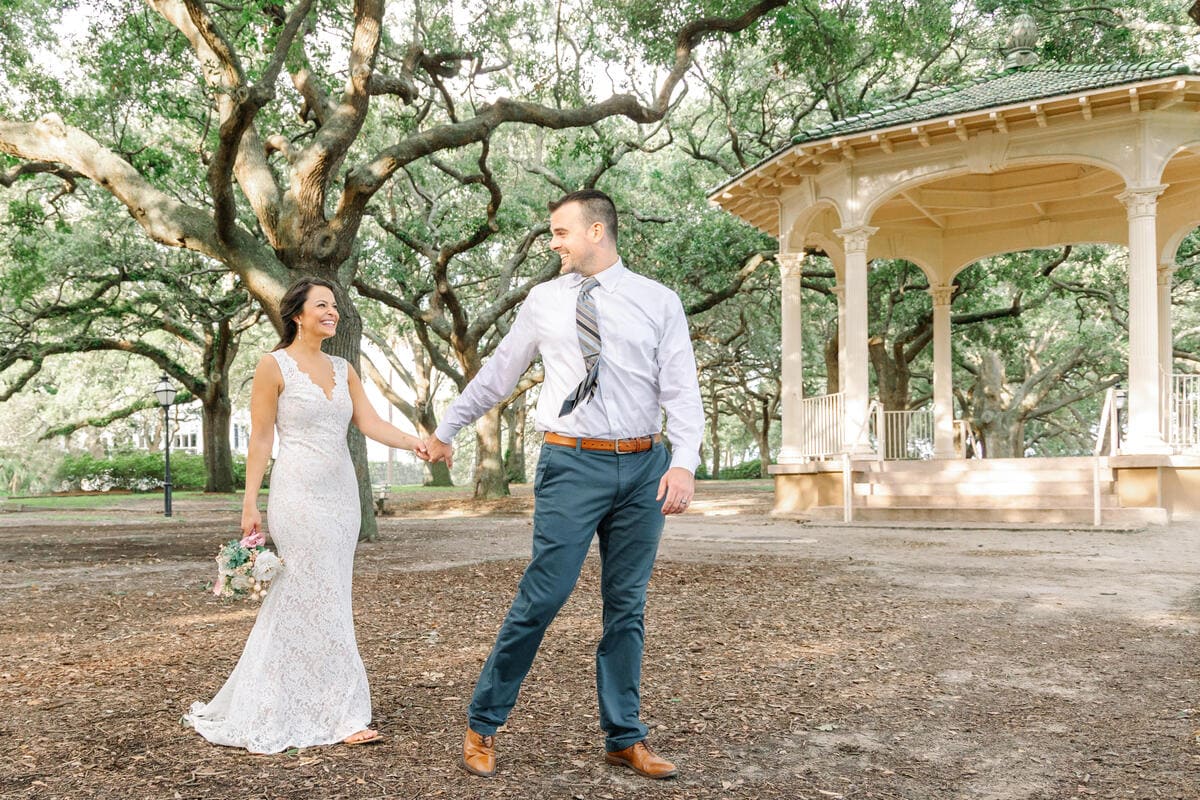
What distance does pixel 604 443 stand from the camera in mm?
3324

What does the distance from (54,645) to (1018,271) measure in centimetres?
1970

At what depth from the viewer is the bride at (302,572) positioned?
3.74 m

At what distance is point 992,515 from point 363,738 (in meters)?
11.8

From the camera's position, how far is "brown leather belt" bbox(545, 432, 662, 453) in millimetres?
3324

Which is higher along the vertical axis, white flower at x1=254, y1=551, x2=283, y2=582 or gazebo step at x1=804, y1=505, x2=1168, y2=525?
white flower at x1=254, y1=551, x2=283, y2=582

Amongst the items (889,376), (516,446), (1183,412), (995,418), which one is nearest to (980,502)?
(1183,412)

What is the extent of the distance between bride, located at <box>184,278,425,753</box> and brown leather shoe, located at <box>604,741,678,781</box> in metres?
0.99

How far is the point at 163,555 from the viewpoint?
1158 cm

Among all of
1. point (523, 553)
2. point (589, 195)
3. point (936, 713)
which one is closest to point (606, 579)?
point (589, 195)

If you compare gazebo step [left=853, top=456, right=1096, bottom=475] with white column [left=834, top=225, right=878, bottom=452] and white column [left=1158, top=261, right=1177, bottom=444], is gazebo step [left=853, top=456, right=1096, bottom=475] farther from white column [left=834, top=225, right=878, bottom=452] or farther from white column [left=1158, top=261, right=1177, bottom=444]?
white column [left=1158, top=261, right=1177, bottom=444]

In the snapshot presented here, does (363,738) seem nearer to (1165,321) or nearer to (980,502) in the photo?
(980,502)

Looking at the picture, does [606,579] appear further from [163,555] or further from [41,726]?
[163,555]

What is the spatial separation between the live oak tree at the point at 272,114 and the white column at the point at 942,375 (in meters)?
6.85

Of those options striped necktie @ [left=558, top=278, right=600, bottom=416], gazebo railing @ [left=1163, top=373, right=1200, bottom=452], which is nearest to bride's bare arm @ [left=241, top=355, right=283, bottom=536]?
striped necktie @ [left=558, top=278, right=600, bottom=416]
